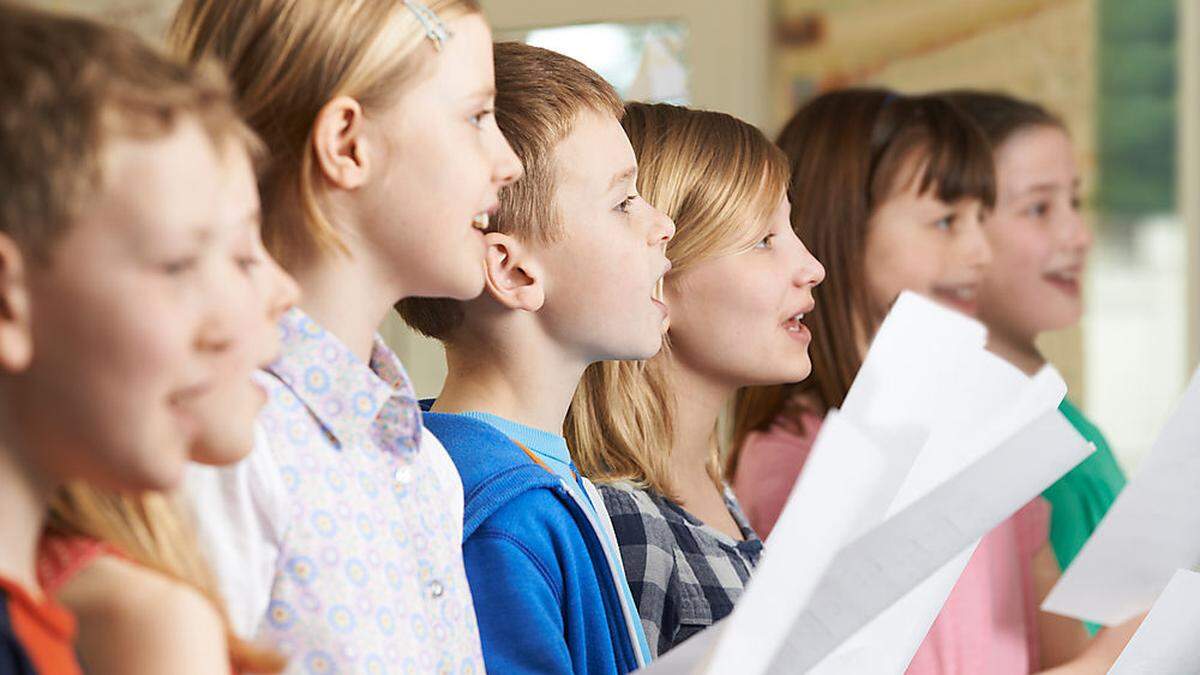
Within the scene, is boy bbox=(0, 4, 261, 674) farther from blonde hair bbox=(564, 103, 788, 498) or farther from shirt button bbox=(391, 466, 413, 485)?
blonde hair bbox=(564, 103, 788, 498)

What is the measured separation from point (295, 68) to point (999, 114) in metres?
1.27

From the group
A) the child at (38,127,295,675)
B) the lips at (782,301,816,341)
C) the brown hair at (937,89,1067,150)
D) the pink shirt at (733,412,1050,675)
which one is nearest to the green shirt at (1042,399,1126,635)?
the pink shirt at (733,412,1050,675)

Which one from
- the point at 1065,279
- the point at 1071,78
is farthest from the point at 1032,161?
the point at 1071,78

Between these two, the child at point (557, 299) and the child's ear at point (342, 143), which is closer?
the child's ear at point (342, 143)

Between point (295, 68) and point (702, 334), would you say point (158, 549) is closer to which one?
point (295, 68)

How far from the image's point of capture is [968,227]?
151 centimetres

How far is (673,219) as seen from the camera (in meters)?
1.11

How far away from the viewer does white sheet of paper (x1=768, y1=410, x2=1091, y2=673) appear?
52cm

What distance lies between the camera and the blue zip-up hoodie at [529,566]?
0.83 meters

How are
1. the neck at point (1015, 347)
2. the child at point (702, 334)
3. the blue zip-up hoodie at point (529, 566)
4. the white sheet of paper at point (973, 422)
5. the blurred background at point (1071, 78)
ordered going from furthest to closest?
the blurred background at point (1071, 78) < the neck at point (1015, 347) < the child at point (702, 334) < the blue zip-up hoodie at point (529, 566) < the white sheet of paper at point (973, 422)

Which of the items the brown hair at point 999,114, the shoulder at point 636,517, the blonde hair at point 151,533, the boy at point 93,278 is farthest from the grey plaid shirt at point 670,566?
the brown hair at point 999,114

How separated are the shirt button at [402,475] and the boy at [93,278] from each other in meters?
0.24

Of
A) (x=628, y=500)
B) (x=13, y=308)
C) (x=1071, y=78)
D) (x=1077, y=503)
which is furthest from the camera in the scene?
(x=1071, y=78)

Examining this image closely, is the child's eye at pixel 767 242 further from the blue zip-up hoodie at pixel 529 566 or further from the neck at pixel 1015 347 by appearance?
the neck at pixel 1015 347
